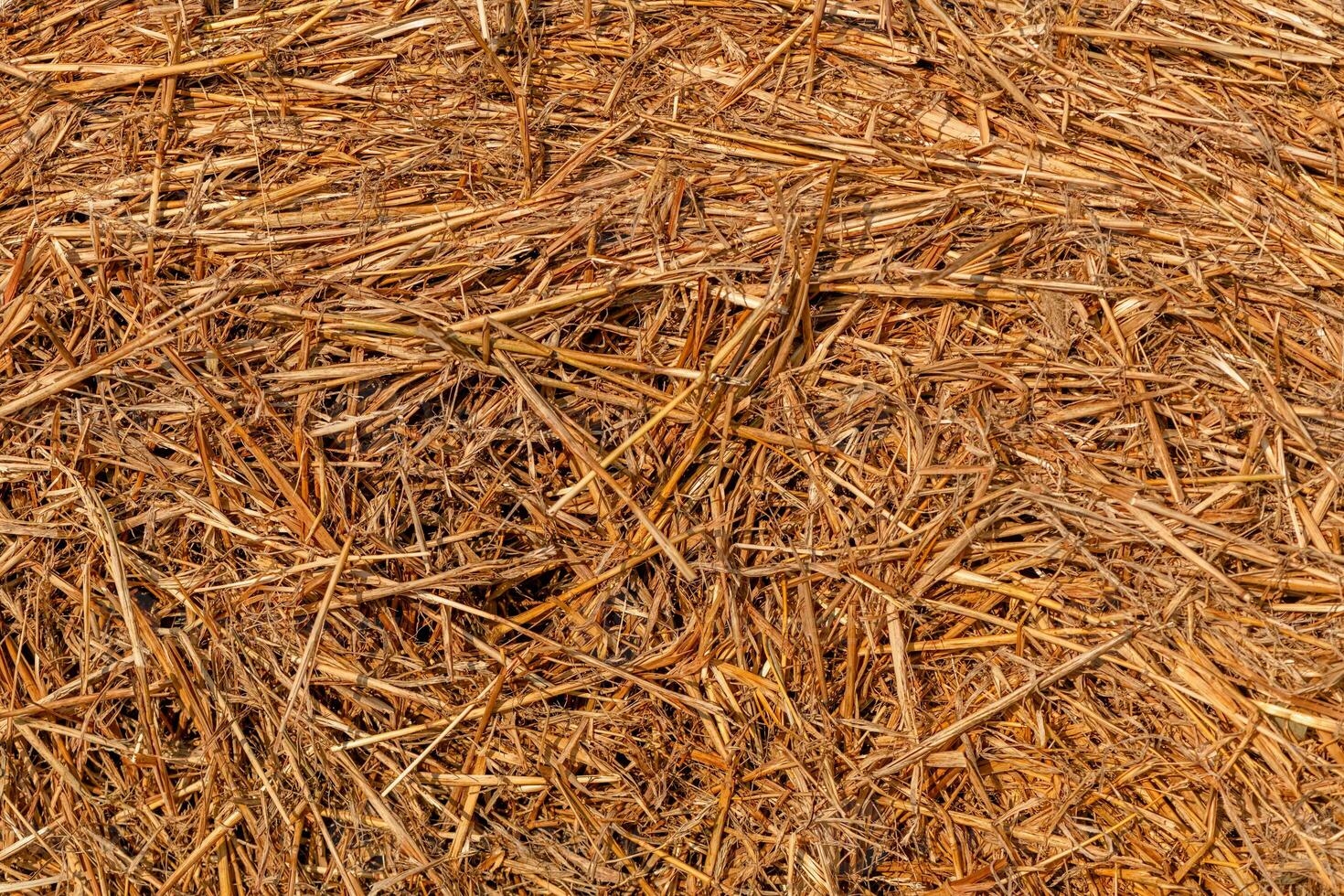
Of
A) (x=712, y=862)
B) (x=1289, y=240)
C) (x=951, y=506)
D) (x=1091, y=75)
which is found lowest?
(x=712, y=862)

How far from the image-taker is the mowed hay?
1.73 m

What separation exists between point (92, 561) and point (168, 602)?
0.15 m

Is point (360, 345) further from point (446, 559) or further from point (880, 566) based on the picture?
point (880, 566)

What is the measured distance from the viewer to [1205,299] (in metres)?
1.86

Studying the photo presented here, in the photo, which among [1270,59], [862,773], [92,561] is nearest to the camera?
[862,773]

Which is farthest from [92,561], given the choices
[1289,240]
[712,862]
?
[1289,240]

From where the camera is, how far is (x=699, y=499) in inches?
72.5

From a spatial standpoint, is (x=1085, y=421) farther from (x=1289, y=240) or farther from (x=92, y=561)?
(x=92, y=561)

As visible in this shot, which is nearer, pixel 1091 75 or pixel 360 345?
pixel 360 345

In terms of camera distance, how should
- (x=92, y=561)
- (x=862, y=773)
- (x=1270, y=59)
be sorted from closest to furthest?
(x=862, y=773), (x=92, y=561), (x=1270, y=59)

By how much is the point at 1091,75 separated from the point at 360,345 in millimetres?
1465

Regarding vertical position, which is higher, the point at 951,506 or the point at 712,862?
the point at 951,506

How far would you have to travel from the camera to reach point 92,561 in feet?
6.05

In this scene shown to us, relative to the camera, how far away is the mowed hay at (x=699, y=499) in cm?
173
